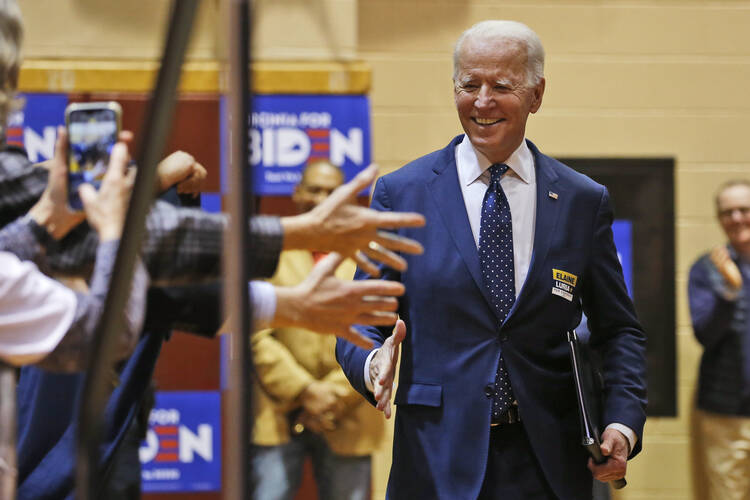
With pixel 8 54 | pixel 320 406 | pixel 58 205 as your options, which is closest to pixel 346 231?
pixel 58 205

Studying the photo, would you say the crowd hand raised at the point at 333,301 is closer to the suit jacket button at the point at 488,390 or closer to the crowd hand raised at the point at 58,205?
the crowd hand raised at the point at 58,205

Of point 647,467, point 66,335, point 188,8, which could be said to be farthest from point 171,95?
point 647,467

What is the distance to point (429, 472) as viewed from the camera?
6.02 feet

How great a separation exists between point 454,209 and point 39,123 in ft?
8.57

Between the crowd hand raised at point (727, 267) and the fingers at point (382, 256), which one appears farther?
the crowd hand raised at point (727, 267)

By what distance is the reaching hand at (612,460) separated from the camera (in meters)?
1.83

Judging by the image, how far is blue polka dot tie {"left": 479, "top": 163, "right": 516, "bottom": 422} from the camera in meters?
1.84

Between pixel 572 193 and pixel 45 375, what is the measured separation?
1010 mm

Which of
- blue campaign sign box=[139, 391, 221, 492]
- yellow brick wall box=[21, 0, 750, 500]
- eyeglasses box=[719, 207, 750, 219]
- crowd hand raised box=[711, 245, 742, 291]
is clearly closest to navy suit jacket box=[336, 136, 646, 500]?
blue campaign sign box=[139, 391, 221, 492]

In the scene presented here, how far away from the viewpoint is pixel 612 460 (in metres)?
1.83

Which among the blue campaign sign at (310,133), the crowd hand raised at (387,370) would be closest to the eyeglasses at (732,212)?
the blue campaign sign at (310,133)

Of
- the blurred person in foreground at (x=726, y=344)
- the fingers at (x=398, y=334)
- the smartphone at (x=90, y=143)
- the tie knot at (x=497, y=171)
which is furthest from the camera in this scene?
the blurred person in foreground at (x=726, y=344)

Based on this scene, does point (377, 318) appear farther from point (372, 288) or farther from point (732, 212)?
point (732, 212)

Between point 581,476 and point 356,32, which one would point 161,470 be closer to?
point 356,32
